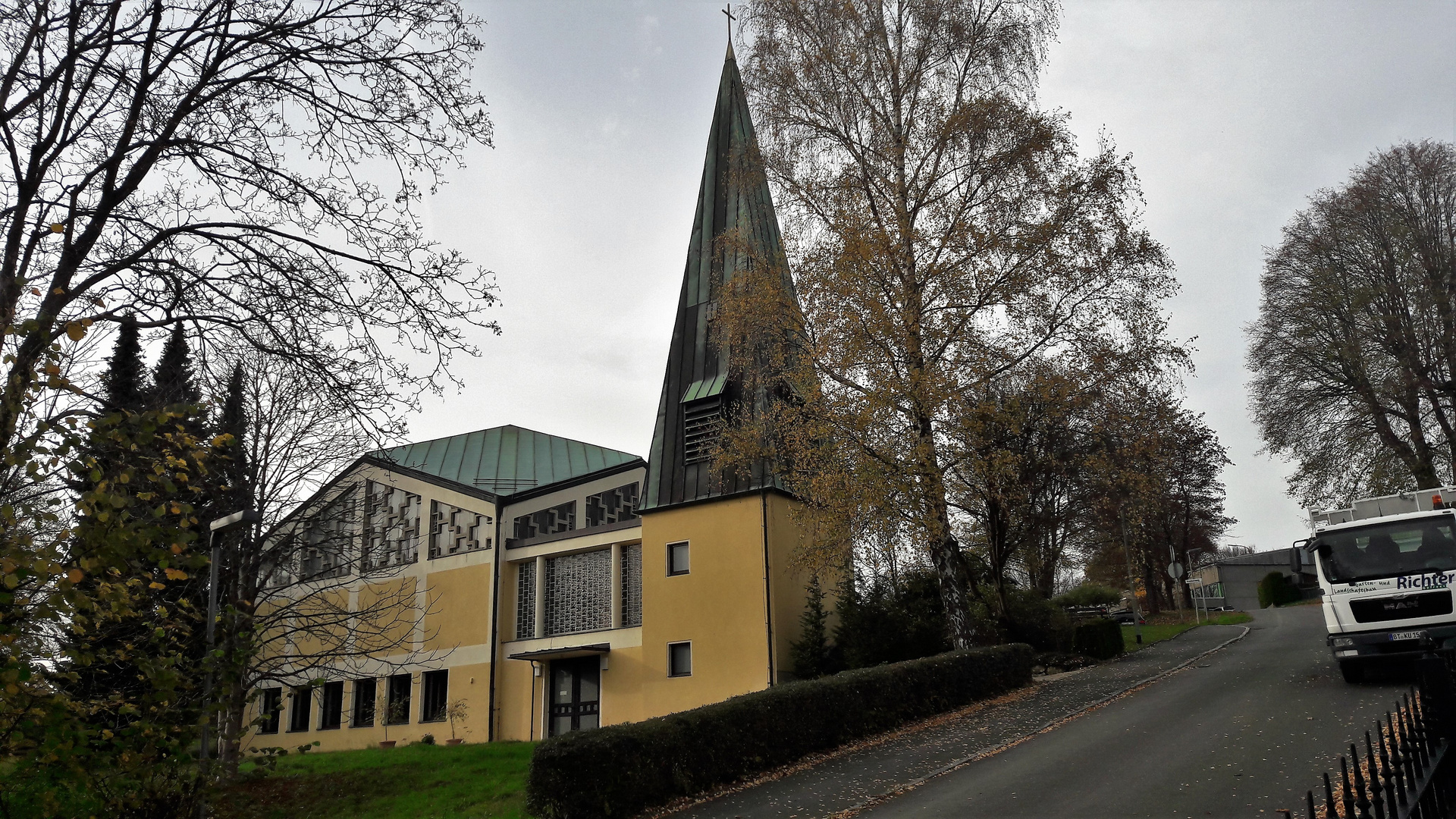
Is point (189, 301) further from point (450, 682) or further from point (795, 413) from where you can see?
point (450, 682)

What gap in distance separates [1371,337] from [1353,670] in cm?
1548

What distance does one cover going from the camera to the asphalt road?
9.66m

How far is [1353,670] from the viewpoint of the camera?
15.2 m

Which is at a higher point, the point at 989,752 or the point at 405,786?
the point at 989,752

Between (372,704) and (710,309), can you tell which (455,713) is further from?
(710,309)

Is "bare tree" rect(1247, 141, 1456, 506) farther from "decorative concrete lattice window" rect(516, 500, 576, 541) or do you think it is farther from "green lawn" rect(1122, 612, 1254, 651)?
"decorative concrete lattice window" rect(516, 500, 576, 541)

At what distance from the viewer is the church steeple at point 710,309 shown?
76.4ft

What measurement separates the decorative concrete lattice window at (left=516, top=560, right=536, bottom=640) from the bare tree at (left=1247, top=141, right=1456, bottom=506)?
22.1 meters

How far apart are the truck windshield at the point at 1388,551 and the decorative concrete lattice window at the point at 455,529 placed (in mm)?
21650

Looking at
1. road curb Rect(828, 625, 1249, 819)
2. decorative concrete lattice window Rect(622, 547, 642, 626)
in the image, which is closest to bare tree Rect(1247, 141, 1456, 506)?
road curb Rect(828, 625, 1249, 819)

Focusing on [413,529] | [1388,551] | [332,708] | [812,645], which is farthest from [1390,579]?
[332,708]

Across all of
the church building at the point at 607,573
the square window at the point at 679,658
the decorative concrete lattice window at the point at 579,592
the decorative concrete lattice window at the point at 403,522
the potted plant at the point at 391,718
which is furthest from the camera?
the decorative concrete lattice window at the point at 403,522

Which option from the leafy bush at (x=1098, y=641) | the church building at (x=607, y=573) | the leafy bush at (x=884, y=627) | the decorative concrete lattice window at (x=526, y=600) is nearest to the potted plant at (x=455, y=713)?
the church building at (x=607, y=573)

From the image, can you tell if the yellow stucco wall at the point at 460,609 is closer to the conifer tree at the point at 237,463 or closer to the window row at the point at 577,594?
the window row at the point at 577,594
